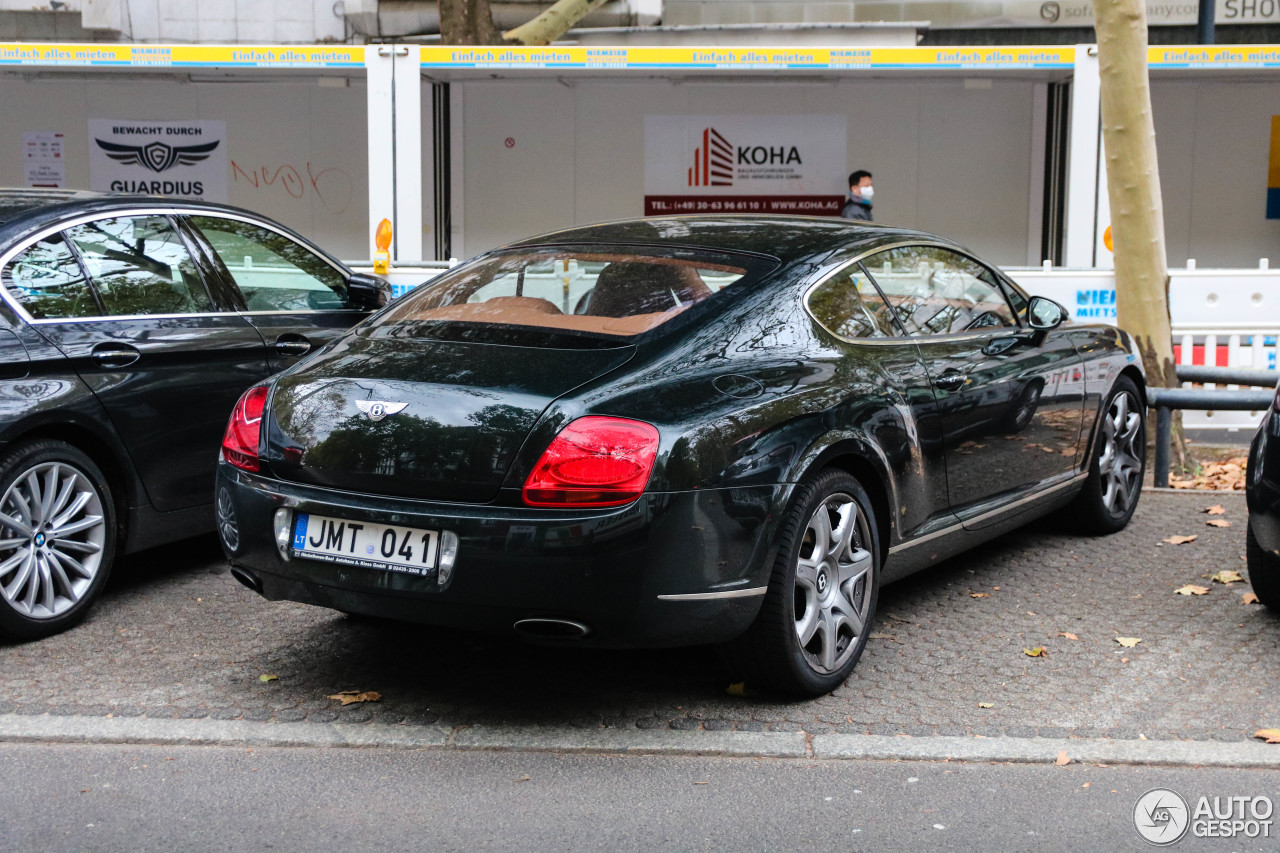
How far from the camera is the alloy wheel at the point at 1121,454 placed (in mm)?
6516

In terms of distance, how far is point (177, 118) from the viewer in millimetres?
16922

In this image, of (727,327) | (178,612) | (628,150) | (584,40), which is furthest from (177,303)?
(584,40)

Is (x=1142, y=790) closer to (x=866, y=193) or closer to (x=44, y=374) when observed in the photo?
(x=44, y=374)

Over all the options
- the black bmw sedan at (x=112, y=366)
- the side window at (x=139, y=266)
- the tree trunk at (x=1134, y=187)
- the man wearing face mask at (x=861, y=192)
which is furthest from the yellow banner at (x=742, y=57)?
the side window at (x=139, y=266)

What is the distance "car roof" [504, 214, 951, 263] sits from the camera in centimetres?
479

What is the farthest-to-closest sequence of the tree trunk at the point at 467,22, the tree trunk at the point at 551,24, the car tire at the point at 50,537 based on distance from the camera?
1. the tree trunk at the point at 551,24
2. the tree trunk at the point at 467,22
3. the car tire at the point at 50,537

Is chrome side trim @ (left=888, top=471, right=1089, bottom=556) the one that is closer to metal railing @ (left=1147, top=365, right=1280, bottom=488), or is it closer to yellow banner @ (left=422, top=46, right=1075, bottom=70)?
metal railing @ (left=1147, top=365, right=1280, bottom=488)

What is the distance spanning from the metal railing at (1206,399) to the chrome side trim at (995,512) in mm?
1587

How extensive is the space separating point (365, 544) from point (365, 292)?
275 centimetres

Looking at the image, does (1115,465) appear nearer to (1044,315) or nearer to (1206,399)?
(1044,315)

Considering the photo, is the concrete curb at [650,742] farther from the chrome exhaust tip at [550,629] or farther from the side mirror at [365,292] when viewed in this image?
the side mirror at [365,292]

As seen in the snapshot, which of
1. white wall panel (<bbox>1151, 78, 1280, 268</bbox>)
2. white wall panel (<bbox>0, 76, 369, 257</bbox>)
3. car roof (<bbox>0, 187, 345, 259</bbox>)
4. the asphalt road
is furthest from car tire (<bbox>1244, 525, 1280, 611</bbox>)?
white wall panel (<bbox>0, 76, 369, 257</bbox>)

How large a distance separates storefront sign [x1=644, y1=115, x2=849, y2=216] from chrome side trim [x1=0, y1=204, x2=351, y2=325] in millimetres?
10399

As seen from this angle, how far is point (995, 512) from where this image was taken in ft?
17.7
